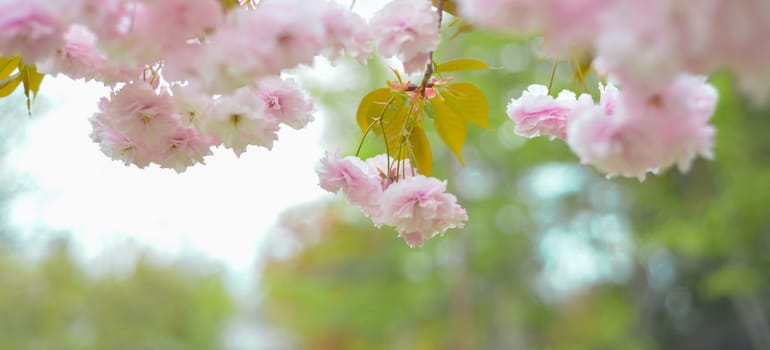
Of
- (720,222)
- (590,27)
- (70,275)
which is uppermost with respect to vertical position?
(70,275)

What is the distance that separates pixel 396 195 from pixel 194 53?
24cm

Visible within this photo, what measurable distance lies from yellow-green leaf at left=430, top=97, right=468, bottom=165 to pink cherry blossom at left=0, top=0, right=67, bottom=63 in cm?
36

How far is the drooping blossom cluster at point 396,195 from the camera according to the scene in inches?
25.2

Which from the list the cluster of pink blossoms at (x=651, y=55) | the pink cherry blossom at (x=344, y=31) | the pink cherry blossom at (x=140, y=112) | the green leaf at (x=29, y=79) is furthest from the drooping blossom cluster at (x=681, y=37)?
the green leaf at (x=29, y=79)

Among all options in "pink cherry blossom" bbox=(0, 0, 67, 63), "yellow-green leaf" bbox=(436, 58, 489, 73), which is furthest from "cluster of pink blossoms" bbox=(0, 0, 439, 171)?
"yellow-green leaf" bbox=(436, 58, 489, 73)

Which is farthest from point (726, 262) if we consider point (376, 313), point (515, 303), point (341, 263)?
point (341, 263)

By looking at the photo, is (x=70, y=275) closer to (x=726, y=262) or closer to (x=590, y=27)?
(x=726, y=262)

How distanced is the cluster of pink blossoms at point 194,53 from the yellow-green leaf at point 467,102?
0.11m

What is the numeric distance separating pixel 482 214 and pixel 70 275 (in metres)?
3.10

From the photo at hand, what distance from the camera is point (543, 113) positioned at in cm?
68

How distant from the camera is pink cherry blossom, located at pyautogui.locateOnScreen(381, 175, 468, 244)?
638 mm

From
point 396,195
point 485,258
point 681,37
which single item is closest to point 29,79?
point 396,195

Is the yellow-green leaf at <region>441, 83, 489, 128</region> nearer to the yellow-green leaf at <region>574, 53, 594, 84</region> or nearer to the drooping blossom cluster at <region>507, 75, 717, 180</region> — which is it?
the yellow-green leaf at <region>574, 53, 594, 84</region>

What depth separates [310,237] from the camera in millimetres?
6680
